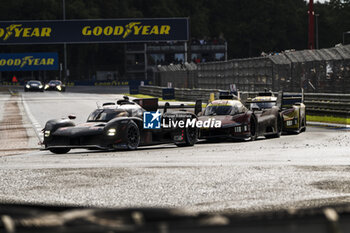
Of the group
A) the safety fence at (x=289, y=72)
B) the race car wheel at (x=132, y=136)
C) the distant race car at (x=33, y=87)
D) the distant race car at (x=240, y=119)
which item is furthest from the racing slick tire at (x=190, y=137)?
the distant race car at (x=33, y=87)

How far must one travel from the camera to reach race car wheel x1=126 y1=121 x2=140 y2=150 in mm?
15766

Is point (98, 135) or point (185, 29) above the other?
point (185, 29)

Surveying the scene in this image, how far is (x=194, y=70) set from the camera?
52875mm

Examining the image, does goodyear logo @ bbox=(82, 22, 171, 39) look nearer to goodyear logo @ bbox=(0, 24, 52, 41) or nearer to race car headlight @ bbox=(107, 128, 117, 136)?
goodyear logo @ bbox=(0, 24, 52, 41)

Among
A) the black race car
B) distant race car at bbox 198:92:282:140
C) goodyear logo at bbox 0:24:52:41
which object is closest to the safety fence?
distant race car at bbox 198:92:282:140

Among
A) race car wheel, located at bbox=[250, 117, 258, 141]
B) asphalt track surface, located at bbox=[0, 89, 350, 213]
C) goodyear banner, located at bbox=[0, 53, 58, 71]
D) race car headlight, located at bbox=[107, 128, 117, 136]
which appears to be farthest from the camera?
goodyear banner, located at bbox=[0, 53, 58, 71]

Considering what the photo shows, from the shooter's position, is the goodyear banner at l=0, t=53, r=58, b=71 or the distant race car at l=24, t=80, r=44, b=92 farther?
the goodyear banner at l=0, t=53, r=58, b=71

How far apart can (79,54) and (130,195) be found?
375 feet

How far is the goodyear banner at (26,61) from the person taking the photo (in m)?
96.1

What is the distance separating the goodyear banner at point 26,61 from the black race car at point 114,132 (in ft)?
265

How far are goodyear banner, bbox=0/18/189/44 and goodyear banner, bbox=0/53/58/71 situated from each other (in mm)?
8004

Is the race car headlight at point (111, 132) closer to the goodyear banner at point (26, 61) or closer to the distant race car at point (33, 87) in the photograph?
the distant race car at point (33, 87)

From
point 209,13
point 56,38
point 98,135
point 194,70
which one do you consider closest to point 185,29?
point 56,38

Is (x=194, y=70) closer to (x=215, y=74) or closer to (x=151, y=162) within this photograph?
(x=215, y=74)
